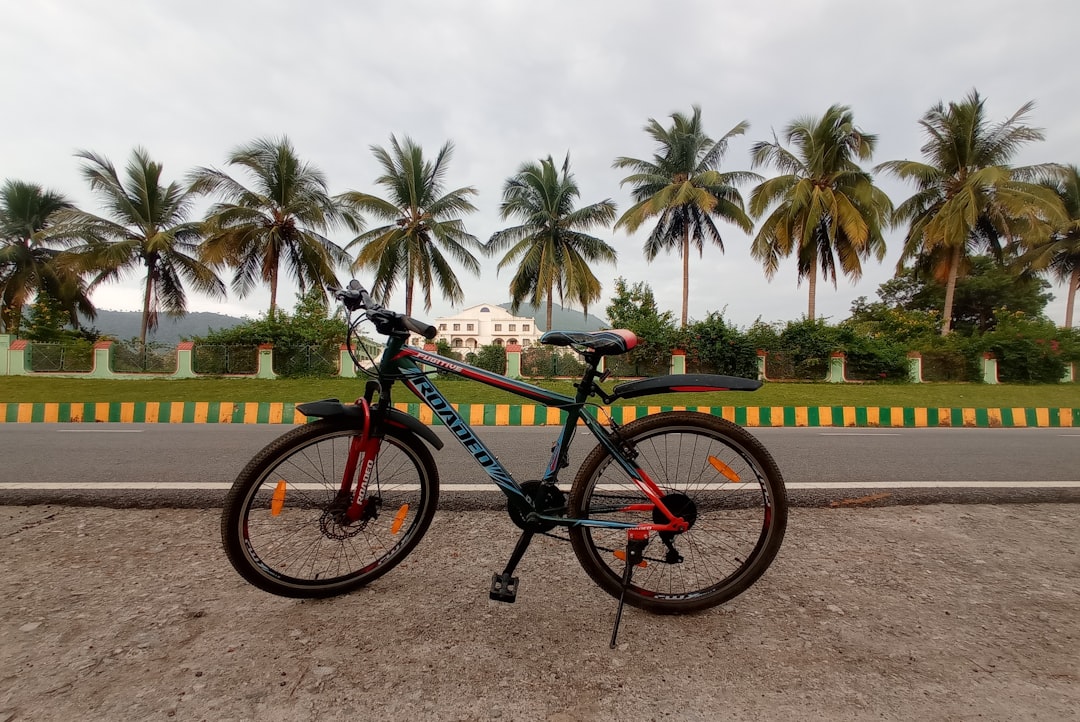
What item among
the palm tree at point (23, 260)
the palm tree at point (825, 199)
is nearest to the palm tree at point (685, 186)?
the palm tree at point (825, 199)

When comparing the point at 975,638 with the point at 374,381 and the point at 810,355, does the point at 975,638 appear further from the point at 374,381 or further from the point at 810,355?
the point at 810,355

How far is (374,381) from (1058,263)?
46316mm

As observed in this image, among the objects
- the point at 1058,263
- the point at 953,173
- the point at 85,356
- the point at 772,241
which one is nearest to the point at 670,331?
the point at 772,241

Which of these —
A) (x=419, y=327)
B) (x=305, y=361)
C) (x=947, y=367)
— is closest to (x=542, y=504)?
(x=419, y=327)

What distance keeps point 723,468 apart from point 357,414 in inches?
58.3

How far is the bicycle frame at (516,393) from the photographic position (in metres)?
1.89

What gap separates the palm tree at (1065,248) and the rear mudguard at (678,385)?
3784 cm

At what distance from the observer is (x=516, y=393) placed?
2.02m

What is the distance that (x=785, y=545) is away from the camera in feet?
7.79

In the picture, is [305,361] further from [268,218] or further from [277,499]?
[277,499]

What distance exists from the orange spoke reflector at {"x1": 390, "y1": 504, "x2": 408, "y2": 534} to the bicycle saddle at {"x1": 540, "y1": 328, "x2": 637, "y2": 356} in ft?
2.93

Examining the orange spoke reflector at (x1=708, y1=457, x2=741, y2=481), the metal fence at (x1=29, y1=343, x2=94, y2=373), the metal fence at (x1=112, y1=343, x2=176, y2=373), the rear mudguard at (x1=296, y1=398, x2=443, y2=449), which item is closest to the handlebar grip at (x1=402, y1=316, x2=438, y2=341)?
the rear mudguard at (x1=296, y1=398, x2=443, y2=449)

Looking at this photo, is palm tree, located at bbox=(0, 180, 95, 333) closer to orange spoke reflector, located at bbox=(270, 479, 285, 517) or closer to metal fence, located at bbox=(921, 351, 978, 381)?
orange spoke reflector, located at bbox=(270, 479, 285, 517)

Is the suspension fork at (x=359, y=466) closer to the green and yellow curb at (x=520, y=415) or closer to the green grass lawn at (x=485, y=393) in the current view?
the green and yellow curb at (x=520, y=415)
